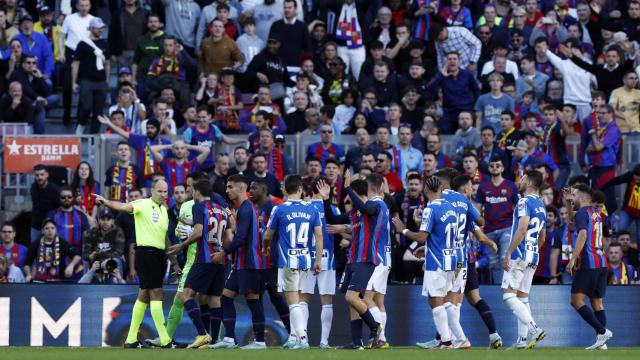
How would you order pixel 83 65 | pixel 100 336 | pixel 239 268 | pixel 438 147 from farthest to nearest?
pixel 83 65 → pixel 438 147 → pixel 100 336 → pixel 239 268

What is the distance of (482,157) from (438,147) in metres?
0.73

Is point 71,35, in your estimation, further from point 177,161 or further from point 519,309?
point 519,309

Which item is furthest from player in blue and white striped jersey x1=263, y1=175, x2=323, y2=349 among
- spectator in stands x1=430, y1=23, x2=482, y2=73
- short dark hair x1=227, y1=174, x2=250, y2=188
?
spectator in stands x1=430, y1=23, x2=482, y2=73

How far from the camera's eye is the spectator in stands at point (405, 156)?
23.1 m

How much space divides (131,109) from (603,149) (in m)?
7.98

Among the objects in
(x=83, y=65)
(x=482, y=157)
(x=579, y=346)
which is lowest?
(x=579, y=346)

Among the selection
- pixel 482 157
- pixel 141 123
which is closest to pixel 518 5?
pixel 482 157

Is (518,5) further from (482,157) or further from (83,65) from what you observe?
(83,65)

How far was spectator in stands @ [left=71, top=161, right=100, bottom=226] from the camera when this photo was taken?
75.8 ft

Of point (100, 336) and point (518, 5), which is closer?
point (100, 336)

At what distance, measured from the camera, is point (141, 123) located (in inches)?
960

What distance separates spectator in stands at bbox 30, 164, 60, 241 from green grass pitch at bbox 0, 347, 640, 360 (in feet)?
19.7

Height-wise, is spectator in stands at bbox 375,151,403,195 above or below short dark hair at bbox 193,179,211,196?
above

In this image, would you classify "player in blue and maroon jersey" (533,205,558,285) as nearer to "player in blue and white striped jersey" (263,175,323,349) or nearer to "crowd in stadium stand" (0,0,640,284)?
"crowd in stadium stand" (0,0,640,284)
